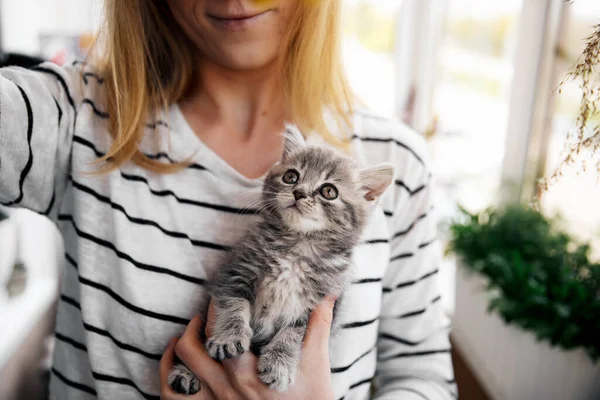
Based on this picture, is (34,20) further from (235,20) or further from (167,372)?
(167,372)

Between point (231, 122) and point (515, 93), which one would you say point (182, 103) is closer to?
point (231, 122)

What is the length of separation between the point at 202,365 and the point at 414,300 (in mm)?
542

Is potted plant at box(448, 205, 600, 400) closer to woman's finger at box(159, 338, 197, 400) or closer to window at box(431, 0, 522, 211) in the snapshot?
window at box(431, 0, 522, 211)

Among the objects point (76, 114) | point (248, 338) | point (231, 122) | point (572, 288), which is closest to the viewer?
point (248, 338)

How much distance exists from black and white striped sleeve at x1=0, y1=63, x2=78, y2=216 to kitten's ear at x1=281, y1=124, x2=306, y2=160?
47cm

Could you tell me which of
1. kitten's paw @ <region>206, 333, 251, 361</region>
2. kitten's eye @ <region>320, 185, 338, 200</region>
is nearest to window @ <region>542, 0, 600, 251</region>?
kitten's eye @ <region>320, 185, 338, 200</region>

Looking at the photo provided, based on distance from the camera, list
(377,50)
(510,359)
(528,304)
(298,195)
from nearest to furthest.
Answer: (298,195) → (528,304) → (510,359) → (377,50)

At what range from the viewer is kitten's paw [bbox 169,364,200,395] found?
0.83m

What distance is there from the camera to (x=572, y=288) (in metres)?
1.29

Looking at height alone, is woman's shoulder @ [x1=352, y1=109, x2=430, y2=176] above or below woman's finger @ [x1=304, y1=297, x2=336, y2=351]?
above

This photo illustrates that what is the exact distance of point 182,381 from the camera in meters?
0.83

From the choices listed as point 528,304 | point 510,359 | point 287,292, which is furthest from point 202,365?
point 510,359

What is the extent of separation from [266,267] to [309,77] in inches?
17.9

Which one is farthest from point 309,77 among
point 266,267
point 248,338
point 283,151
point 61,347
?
point 61,347
